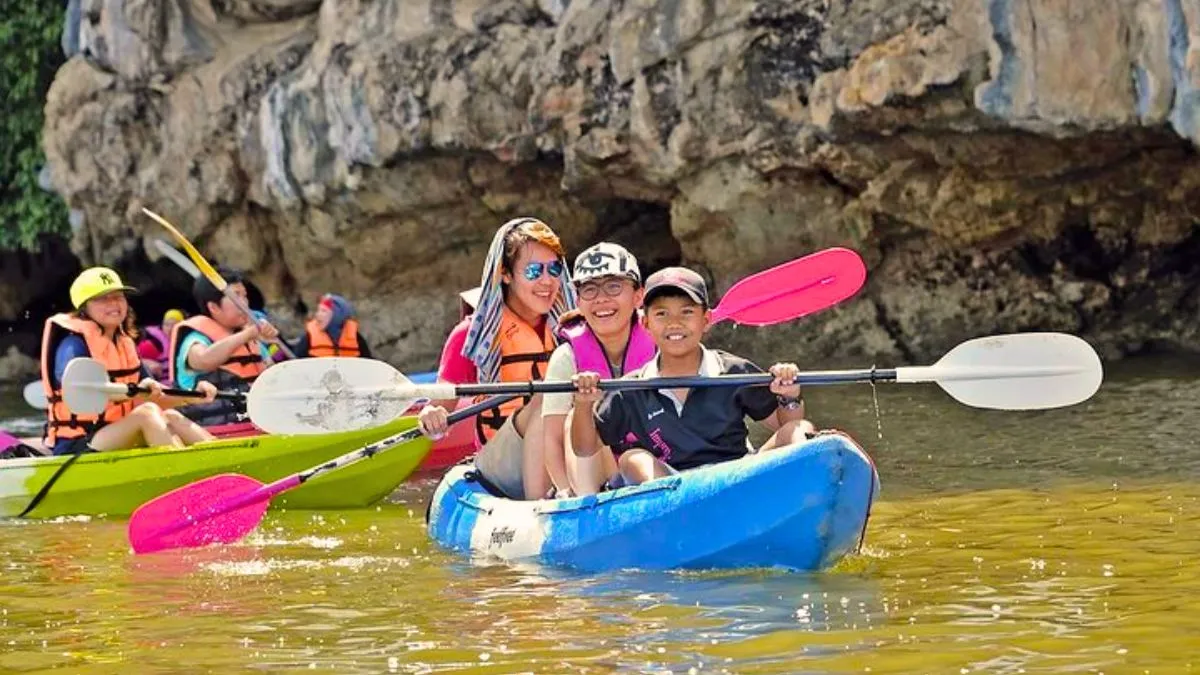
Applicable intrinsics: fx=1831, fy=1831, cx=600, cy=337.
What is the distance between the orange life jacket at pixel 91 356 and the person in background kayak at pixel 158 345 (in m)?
3.27

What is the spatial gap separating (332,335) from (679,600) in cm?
614

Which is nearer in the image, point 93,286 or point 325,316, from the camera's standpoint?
point 93,286

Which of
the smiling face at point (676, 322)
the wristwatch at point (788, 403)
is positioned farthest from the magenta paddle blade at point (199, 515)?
the wristwatch at point (788, 403)

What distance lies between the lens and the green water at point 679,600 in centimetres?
440

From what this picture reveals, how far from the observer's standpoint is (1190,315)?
44.6 ft

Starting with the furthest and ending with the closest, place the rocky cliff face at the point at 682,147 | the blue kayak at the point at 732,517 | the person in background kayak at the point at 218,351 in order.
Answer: the rocky cliff face at the point at 682,147 → the person in background kayak at the point at 218,351 → the blue kayak at the point at 732,517

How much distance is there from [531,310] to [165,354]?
797 centimetres

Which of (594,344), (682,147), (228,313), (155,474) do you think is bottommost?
(155,474)

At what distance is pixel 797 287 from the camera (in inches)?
277

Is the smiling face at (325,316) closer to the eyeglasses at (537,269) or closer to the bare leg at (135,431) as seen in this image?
the bare leg at (135,431)

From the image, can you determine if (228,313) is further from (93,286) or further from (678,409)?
(678,409)

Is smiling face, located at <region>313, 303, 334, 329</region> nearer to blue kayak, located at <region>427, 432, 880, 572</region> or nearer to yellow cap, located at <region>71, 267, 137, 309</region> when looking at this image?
yellow cap, located at <region>71, 267, 137, 309</region>

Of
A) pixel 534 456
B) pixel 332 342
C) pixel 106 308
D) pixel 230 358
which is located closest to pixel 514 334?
pixel 534 456

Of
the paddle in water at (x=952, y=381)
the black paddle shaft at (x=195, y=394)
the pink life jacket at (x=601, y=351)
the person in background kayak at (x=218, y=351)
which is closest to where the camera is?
the paddle in water at (x=952, y=381)
